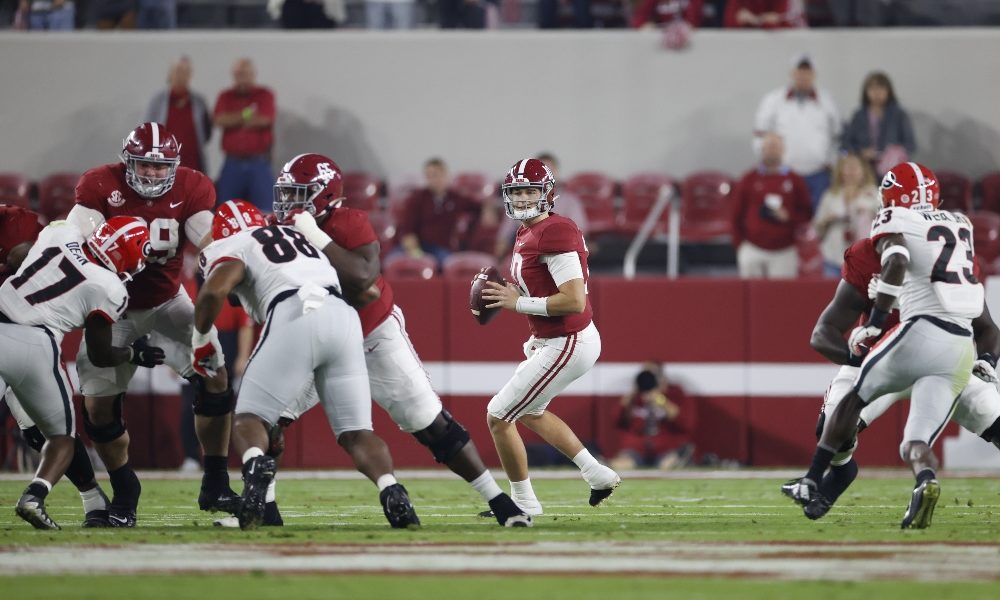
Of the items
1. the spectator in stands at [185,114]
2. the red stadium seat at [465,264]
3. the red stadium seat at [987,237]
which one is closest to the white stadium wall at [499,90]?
the spectator in stands at [185,114]

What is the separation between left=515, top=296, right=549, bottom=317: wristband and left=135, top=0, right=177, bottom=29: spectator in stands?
9.01 meters

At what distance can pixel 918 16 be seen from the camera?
1454cm

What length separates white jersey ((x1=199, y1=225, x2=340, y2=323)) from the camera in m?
6.12

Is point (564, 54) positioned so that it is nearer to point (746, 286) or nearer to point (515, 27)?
point (515, 27)

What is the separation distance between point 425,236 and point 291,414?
19.1 ft

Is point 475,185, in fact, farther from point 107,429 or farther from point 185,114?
point 107,429

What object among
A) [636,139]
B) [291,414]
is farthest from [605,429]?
[291,414]

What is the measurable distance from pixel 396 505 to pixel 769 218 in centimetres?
656

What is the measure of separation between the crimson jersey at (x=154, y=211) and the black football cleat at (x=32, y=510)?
48.8 inches

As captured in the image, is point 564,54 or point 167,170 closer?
point 167,170

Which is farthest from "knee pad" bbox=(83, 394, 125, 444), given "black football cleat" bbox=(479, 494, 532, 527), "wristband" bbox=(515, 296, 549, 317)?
"wristband" bbox=(515, 296, 549, 317)

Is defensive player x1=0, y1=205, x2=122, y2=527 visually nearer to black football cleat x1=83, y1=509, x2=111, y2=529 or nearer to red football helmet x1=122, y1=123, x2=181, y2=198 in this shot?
black football cleat x1=83, y1=509, x2=111, y2=529

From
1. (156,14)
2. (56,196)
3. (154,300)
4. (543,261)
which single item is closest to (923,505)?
(543,261)

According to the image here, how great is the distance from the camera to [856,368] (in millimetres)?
7258
